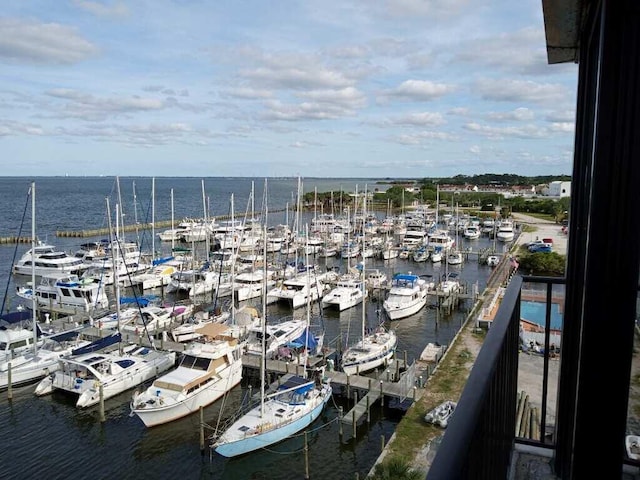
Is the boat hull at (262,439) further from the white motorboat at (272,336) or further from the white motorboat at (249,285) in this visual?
the white motorboat at (249,285)

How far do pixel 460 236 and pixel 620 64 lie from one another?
53.6m

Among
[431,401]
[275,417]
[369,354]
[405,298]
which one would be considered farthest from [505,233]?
[275,417]

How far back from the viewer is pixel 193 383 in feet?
51.2

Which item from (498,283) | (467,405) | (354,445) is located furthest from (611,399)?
(498,283)

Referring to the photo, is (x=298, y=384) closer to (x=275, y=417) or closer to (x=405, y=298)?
(x=275, y=417)

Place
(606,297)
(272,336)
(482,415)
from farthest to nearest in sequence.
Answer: (272,336)
(606,297)
(482,415)

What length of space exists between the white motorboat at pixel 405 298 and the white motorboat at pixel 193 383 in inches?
416

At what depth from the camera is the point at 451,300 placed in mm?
28219

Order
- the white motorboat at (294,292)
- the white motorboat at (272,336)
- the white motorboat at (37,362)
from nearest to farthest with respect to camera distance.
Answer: the white motorboat at (37,362)
the white motorboat at (272,336)
the white motorboat at (294,292)

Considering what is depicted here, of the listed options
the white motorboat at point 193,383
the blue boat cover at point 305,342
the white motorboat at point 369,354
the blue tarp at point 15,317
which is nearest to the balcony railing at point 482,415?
the white motorboat at point 193,383

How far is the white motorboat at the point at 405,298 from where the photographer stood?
25.9 metres

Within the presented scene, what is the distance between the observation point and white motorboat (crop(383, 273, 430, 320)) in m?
25.9

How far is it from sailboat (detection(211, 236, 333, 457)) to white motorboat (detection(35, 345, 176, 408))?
4418 millimetres

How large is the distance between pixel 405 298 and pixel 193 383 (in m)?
13.9
